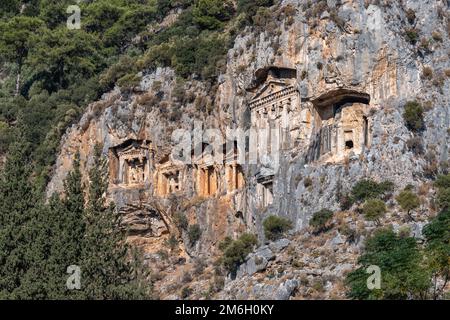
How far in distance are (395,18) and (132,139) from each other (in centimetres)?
2197

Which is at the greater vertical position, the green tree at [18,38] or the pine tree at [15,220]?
the green tree at [18,38]

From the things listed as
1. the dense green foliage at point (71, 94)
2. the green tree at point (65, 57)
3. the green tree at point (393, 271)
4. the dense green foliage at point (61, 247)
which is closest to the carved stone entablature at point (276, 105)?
the dense green foliage at point (71, 94)

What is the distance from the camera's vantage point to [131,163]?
91750 millimetres

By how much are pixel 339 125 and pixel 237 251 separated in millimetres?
9645

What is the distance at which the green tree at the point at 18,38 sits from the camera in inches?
4616

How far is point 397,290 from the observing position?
5991 cm

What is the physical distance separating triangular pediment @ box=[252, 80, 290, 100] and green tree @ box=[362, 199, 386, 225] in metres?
11.9

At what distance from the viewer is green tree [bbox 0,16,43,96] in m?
117

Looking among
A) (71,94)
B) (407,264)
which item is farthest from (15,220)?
(71,94)

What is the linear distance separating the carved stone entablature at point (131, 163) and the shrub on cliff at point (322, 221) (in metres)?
18.9

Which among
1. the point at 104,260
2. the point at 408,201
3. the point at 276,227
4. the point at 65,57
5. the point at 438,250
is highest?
the point at 65,57

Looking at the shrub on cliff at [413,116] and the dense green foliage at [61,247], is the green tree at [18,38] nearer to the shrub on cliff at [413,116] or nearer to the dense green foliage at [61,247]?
the dense green foliage at [61,247]

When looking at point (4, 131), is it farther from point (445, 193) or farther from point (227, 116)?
point (445, 193)

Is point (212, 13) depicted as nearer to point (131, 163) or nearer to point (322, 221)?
point (131, 163)
